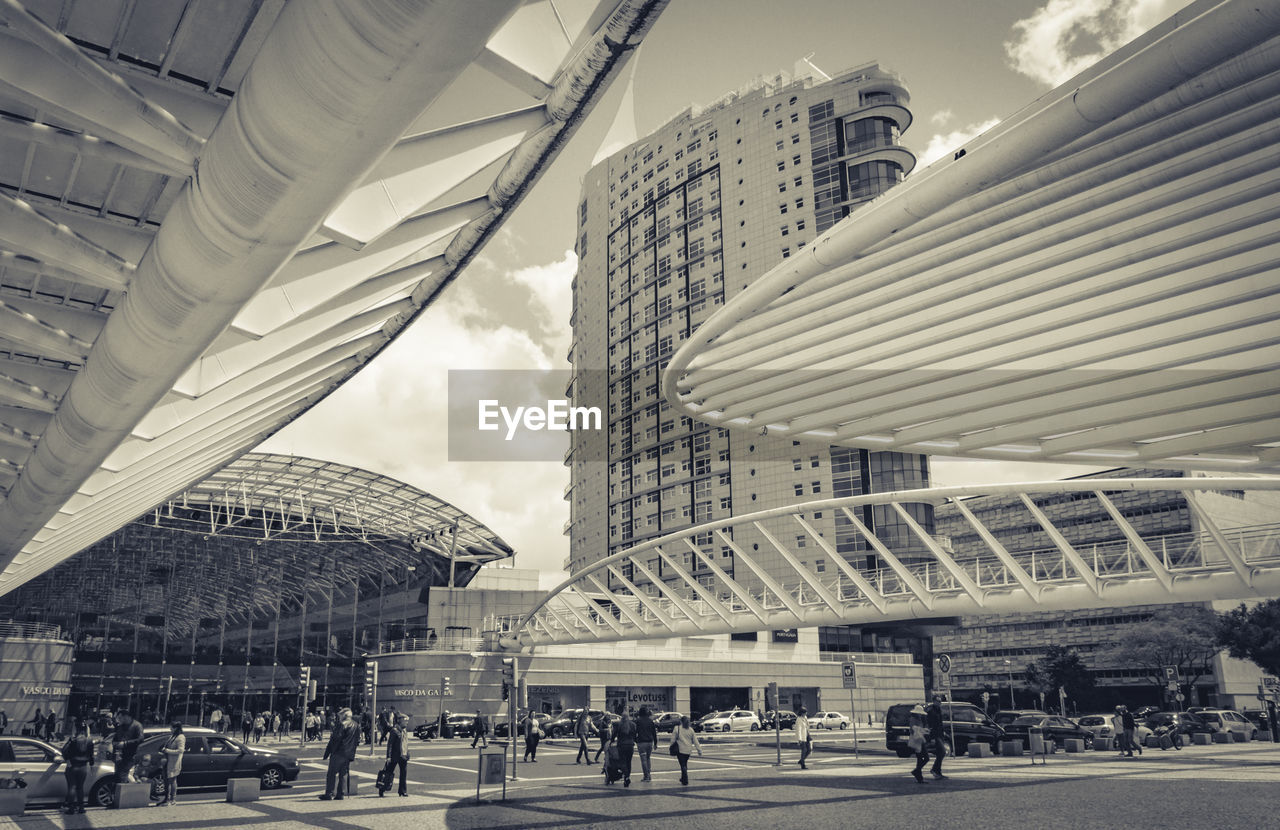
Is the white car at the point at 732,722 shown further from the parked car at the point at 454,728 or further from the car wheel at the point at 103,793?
the car wheel at the point at 103,793

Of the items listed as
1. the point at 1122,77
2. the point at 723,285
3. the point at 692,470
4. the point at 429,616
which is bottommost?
the point at 429,616

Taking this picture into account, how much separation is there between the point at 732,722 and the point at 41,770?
38159mm

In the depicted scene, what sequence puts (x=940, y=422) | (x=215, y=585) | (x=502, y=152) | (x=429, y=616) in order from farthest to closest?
(x=215, y=585) < (x=429, y=616) < (x=940, y=422) < (x=502, y=152)

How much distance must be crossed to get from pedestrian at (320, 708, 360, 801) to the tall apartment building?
59.8 meters

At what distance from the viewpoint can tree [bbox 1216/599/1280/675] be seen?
53781 millimetres

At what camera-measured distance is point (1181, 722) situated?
37500mm

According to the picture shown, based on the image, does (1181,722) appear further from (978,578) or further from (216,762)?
(216,762)

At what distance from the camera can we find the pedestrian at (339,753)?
17.2 meters

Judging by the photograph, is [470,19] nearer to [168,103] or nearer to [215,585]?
[168,103]

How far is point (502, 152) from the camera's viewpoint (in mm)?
7555

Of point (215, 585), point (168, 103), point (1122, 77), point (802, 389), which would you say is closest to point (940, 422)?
point (802, 389)

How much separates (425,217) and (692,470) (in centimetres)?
7866

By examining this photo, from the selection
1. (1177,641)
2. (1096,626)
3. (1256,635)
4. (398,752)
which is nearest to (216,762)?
(398,752)

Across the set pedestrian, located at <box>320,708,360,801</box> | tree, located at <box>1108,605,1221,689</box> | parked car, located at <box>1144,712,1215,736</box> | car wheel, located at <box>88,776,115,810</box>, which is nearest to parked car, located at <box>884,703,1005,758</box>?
parked car, located at <box>1144,712,1215,736</box>
